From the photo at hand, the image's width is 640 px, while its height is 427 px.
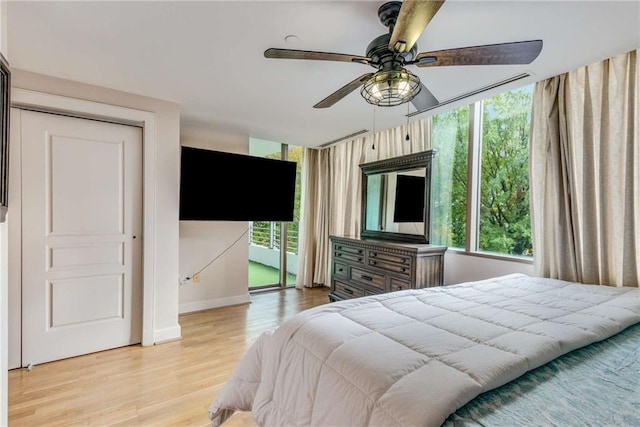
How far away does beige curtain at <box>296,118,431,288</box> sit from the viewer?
174 inches

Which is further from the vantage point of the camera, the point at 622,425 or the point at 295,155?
the point at 295,155

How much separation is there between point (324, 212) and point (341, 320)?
3681mm

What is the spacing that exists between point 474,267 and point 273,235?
3.21 meters

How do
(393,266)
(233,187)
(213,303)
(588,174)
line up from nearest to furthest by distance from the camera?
1. (588,174)
2. (393,266)
3. (233,187)
4. (213,303)

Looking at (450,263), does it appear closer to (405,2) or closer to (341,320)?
(341,320)

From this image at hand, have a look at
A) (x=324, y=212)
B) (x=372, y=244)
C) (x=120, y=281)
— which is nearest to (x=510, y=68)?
(x=372, y=244)

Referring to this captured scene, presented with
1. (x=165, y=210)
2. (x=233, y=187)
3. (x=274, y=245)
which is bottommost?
(x=274, y=245)

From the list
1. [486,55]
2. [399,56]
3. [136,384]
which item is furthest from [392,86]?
[136,384]

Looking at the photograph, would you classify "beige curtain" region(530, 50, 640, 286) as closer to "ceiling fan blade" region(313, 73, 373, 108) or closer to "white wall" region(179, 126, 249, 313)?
"ceiling fan blade" region(313, 73, 373, 108)

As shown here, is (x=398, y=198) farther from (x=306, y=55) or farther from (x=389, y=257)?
(x=306, y=55)

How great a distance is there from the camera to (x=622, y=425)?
2.38 ft

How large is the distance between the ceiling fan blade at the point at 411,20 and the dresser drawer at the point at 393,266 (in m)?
2.11

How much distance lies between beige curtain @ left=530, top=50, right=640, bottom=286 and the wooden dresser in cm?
89

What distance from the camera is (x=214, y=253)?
13.1ft
